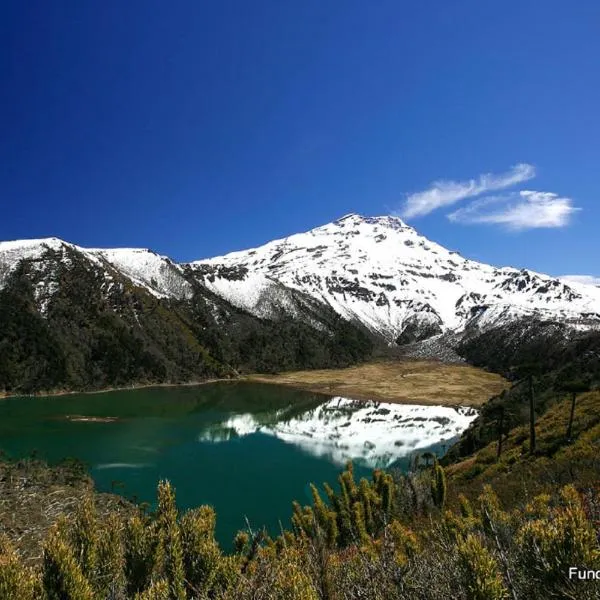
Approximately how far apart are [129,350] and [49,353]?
23.5 metres

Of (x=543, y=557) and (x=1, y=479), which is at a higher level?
(x=543, y=557)

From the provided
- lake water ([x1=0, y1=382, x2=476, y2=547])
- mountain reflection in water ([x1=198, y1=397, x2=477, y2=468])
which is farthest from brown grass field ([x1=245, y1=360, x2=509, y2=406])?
mountain reflection in water ([x1=198, y1=397, x2=477, y2=468])

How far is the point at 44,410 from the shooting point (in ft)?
A: 306

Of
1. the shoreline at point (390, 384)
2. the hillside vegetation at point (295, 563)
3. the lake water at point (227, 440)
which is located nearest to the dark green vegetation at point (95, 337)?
the shoreline at point (390, 384)

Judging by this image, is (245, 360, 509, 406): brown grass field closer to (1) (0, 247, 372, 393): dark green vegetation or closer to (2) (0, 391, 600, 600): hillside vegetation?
(1) (0, 247, 372, 393): dark green vegetation

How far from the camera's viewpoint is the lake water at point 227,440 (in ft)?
152

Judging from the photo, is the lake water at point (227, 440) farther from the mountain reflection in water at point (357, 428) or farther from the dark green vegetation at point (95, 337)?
the dark green vegetation at point (95, 337)

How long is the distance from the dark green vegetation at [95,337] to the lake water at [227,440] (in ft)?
43.7

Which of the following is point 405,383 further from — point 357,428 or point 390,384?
point 357,428

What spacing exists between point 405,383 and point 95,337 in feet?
320

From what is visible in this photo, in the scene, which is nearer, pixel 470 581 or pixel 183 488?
pixel 470 581

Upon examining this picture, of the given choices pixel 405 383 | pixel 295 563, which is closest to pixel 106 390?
pixel 405 383

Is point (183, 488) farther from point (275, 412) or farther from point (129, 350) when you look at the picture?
point (129, 350)

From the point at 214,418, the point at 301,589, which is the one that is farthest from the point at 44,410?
the point at 301,589
